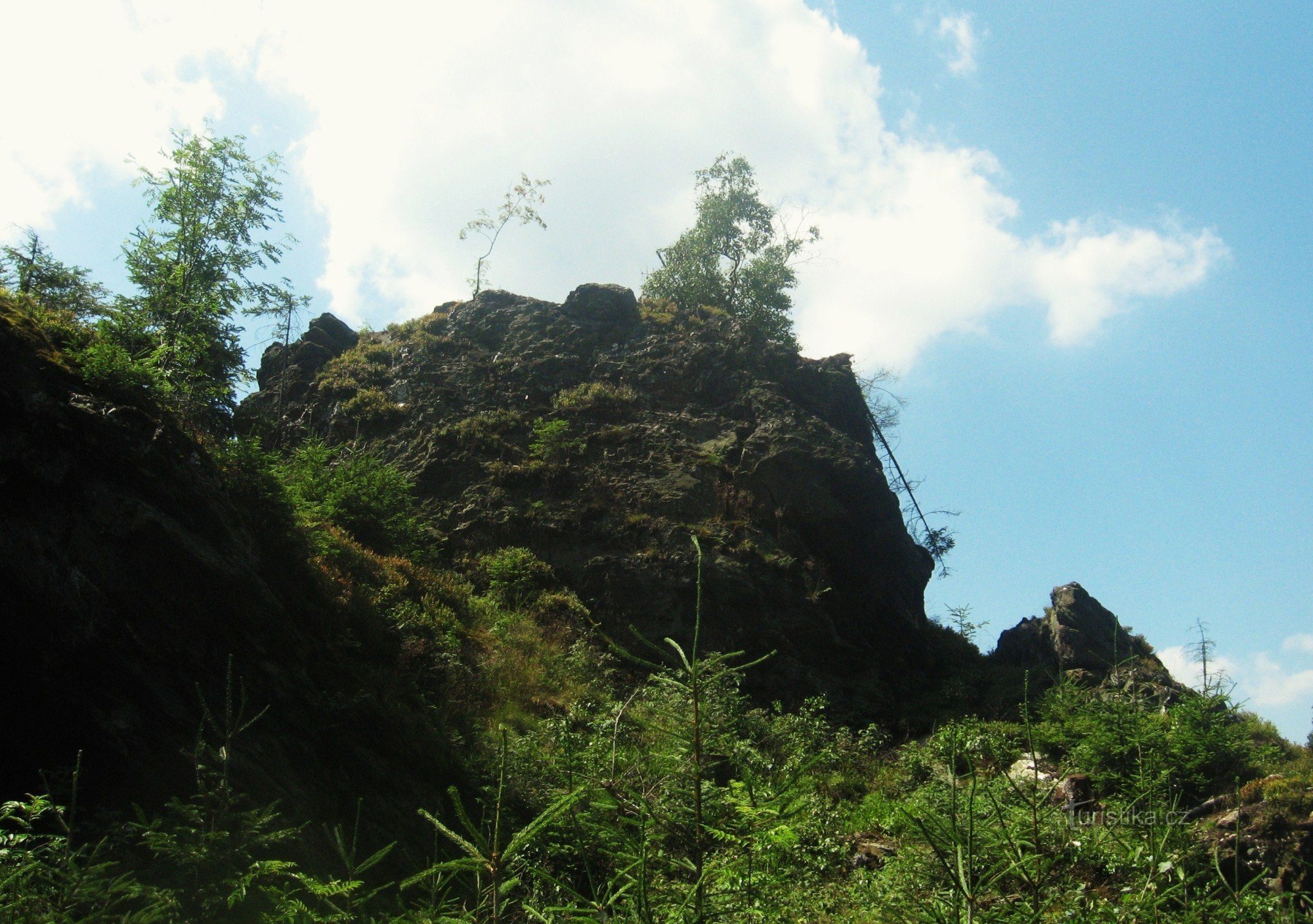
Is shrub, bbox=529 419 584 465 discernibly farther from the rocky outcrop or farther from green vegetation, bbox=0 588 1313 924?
green vegetation, bbox=0 588 1313 924

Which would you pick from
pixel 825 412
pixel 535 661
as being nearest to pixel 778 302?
pixel 825 412

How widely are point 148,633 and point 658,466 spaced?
40.7 feet


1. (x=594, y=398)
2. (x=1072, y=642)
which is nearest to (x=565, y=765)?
(x=594, y=398)

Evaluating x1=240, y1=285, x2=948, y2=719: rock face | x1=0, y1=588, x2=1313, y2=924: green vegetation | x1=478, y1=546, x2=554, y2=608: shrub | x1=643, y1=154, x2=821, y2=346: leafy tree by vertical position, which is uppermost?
x1=643, y1=154, x2=821, y2=346: leafy tree

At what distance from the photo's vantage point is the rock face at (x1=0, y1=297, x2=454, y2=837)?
17.7 ft

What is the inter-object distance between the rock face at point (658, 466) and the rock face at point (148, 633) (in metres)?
6.61

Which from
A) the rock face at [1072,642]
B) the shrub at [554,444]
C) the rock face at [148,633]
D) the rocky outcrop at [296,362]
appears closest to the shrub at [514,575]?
the shrub at [554,444]

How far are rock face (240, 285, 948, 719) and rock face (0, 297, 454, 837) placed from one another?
6611 mm

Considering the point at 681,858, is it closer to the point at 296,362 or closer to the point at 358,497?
the point at 358,497

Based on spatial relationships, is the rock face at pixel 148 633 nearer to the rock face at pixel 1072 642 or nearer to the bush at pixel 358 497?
the bush at pixel 358 497

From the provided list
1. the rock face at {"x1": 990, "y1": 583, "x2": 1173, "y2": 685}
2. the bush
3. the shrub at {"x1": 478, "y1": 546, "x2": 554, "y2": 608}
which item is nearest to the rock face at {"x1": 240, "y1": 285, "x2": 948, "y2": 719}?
the shrub at {"x1": 478, "y1": 546, "x2": 554, "y2": 608}

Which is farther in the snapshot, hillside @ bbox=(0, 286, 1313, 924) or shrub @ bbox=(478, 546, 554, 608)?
shrub @ bbox=(478, 546, 554, 608)

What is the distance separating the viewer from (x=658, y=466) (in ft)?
59.0

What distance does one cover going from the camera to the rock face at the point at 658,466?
51.2ft
